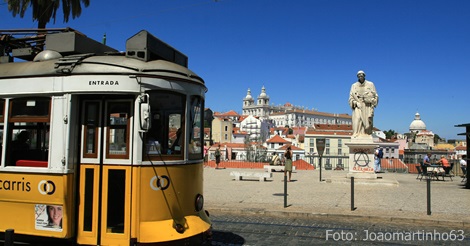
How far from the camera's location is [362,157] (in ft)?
57.1

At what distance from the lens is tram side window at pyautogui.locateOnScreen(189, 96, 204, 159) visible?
20.0 ft

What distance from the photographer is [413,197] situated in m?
12.9

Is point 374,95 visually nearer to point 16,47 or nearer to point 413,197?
point 413,197

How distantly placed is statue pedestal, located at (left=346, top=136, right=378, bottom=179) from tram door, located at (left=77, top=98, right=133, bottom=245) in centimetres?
1333

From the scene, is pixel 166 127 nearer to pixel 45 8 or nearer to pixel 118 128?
pixel 118 128

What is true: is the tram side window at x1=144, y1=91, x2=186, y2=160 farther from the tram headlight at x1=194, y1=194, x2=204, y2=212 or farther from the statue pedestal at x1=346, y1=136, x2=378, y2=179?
the statue pedestal at x1=346, y1=136, x2=378, y2=179

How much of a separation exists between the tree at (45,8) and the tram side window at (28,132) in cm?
1369

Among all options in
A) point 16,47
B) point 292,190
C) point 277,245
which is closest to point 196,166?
point 277,245

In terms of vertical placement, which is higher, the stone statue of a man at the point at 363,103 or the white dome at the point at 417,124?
the white dome at the point at 417,124

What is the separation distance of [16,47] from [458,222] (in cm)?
1005

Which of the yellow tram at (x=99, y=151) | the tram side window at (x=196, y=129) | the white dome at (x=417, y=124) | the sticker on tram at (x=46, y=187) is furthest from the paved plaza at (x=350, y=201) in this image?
the white dome at (x=417, y=124)

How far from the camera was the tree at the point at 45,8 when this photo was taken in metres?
18.0

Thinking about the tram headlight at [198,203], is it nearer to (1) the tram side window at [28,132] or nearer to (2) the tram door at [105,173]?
(2) the tram door at [105,173]

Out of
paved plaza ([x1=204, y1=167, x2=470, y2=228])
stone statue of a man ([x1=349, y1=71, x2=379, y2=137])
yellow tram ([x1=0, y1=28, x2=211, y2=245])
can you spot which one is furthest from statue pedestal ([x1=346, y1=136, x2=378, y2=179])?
yellow tram ([x1=0, y1=28, x2=211, y2=245])
